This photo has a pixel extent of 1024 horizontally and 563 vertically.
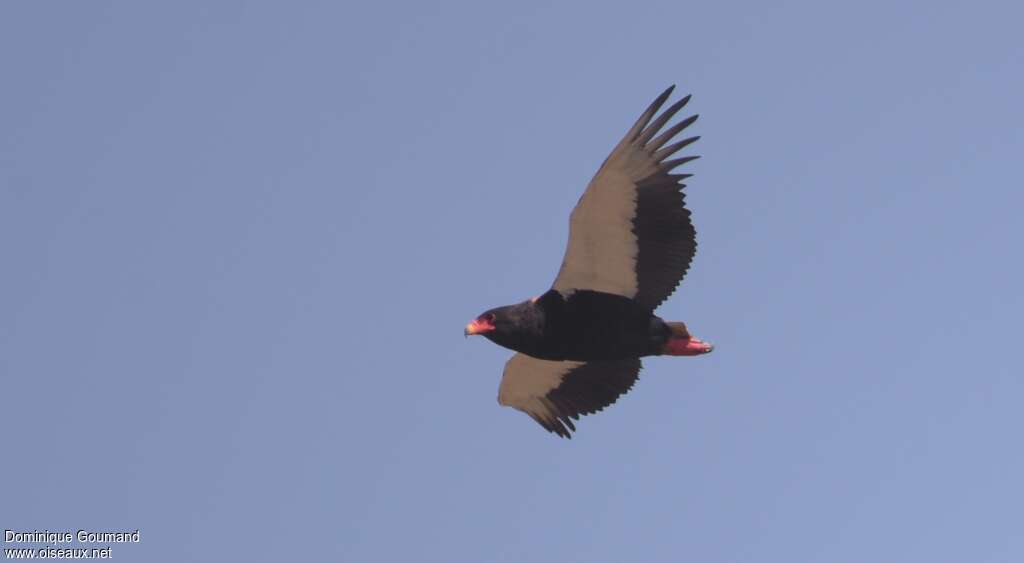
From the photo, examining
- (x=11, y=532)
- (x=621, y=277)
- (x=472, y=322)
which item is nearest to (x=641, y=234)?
(x=621, y=277)

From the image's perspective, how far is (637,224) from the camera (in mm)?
26469

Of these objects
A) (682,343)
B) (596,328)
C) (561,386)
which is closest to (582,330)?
(596,328)

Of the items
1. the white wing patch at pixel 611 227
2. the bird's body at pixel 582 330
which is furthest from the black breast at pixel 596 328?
the white wing patch at pixel 611 227

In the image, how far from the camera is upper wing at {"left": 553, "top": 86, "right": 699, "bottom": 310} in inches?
1033

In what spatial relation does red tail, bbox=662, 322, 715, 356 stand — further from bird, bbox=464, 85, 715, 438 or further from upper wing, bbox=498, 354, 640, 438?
upper wing, bbox=498, 354, 640, 438

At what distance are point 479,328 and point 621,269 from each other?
2.09 m

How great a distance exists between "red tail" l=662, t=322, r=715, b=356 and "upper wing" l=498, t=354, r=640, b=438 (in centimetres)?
189

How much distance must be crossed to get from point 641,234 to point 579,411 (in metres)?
3.59

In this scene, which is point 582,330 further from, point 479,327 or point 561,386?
point 561,386

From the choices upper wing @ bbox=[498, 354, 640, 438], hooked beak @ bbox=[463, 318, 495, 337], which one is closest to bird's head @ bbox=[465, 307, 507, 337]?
hooked beak @ bbox=[463, 318, 495, 337]

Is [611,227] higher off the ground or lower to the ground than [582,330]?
higher

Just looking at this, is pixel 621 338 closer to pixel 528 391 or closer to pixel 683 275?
pixel 683 275

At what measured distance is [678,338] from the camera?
26.4m

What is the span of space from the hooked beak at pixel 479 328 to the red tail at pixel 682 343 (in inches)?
91.5
